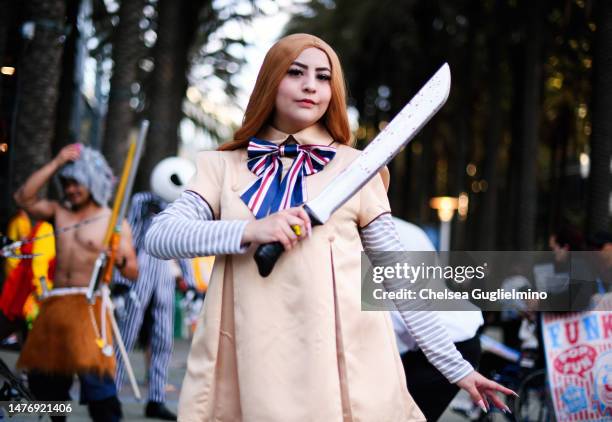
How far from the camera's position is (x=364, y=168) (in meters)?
2.74

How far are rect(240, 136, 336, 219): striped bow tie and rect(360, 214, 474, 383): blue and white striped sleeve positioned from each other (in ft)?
0.78

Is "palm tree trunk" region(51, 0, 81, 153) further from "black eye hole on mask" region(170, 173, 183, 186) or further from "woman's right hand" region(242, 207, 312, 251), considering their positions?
"woman's right hand" region(242, 207, 312, 251)

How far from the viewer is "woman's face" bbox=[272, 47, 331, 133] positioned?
3.03 m

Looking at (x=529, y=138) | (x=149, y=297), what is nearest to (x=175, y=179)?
(x=149, y=297)

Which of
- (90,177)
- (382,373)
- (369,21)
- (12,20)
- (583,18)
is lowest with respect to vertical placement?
(382,373)

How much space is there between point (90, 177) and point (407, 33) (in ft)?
70.5

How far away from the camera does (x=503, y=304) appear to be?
6.30m

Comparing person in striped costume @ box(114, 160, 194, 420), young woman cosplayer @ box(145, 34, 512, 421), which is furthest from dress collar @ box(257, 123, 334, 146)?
person in striped costume @ box(114, 160, 194, 420)

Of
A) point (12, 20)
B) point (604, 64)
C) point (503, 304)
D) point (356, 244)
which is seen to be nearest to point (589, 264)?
point (503, 304)

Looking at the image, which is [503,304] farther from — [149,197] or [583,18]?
[583,18]

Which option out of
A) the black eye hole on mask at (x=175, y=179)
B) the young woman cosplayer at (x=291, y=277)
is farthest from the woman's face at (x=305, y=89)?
the black eye hole on mask at (x=175, y=179)

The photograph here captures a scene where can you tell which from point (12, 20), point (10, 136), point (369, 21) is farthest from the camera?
point (369, 21)

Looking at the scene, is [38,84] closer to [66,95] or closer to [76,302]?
[76,302]

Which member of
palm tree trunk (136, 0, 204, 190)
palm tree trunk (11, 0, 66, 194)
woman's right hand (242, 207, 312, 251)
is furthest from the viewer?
palm tree trunk (136, 0, 204, 190)
